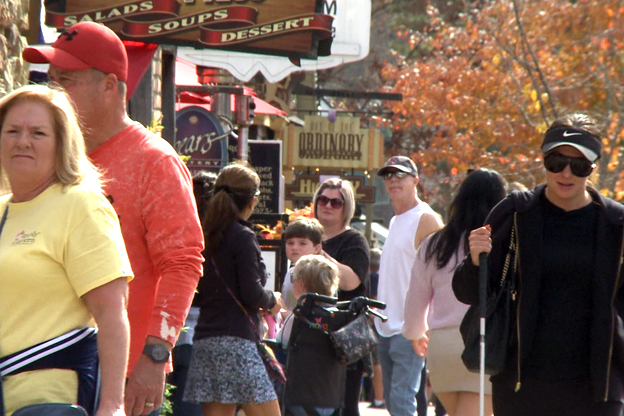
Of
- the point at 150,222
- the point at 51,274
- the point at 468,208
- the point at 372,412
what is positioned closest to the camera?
the point at 51,274

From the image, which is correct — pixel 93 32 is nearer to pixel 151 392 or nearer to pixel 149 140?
pixel 149 140

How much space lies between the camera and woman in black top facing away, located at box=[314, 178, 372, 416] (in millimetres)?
7820

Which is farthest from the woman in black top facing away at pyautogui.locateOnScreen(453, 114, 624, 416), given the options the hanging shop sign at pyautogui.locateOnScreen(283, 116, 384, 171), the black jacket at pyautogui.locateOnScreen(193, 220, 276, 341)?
the hanging shop sign at pyautogui.locateOnScreen(283, 116, 384, 171)

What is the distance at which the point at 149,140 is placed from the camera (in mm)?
3865

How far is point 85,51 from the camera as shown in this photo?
383 cm

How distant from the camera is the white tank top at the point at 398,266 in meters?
A: 7.92

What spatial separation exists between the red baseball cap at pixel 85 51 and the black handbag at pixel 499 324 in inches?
75.6

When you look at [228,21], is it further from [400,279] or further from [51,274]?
[51,274]

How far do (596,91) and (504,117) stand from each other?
281cm

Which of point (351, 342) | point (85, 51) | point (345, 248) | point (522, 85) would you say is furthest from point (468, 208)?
point (522, 85)

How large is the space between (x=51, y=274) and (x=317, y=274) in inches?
164

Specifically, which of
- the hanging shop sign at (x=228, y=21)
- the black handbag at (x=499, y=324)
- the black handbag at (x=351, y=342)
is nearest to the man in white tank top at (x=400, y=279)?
the black handbag at (x=351, y=342)

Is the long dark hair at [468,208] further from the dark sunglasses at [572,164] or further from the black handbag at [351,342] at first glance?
the dark sunglasses at [572,164]

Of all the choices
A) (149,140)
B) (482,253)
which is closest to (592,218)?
(482,253)
